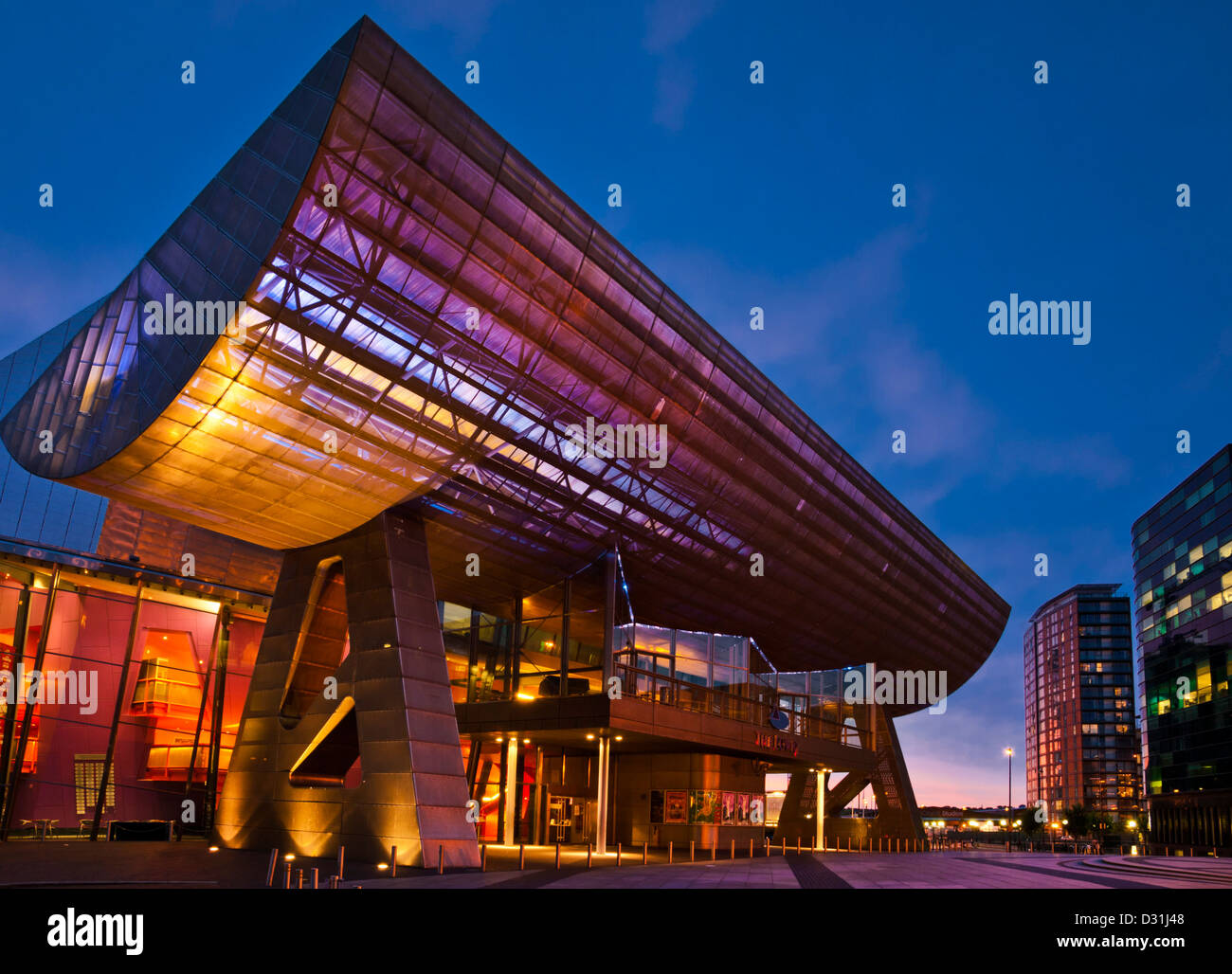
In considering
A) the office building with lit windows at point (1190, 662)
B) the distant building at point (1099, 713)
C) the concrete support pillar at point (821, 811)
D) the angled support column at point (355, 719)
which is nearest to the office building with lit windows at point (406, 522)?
the angled support column at point (355, 719)

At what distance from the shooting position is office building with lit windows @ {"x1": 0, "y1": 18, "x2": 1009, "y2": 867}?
70.5 feet

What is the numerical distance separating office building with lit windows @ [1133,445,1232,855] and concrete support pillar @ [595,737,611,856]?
2820 inches

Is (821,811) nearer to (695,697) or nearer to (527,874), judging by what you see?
(695,697)

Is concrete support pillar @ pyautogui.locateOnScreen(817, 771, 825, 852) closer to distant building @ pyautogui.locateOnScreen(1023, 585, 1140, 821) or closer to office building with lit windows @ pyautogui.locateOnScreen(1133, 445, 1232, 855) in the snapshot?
office building with lit windows @ pyautogui.locateOnScreen(1133, 445, 1232, 855)

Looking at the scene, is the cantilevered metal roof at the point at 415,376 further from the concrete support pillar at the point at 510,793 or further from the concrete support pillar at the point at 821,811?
the concrete support pillar at the point at 821,811

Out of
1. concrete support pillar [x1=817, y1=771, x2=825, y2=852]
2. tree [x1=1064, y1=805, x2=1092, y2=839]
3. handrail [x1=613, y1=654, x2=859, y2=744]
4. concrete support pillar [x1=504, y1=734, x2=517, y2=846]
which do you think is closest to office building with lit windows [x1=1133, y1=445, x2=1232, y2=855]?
tree [x1=1064, y1=805, x2=1092, y2=839]

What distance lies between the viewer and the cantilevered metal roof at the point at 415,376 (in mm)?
20312

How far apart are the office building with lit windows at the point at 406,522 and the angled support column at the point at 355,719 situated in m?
0.10

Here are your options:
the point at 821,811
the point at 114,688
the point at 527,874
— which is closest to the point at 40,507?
the point at 114,688

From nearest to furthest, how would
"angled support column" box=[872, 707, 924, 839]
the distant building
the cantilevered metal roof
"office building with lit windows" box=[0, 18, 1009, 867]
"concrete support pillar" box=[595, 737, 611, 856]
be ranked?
the cantilevered metal roof < "office building with lit windows" box=[0, 18, 1009, 867] < "concrete support pillar" box=[595, 737, 611, 856] < "angled support column" box=[872, 707, 924, 839] < the distant building
